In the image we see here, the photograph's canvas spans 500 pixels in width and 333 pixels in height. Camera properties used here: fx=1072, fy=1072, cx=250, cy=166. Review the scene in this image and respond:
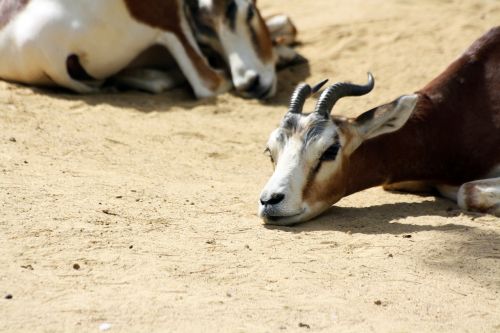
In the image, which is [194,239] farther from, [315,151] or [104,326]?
[104,326]

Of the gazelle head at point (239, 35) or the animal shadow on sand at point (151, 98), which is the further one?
the gazelle head at point (239, 35)

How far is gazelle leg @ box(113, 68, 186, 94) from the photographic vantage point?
380 inches

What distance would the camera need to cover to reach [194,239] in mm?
5754

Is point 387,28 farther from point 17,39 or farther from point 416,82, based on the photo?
point 17,39

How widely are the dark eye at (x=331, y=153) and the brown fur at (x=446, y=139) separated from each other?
25 cm

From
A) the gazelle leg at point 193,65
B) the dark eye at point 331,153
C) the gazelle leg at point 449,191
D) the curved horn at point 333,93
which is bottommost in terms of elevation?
the gazelle leg at point 193,65

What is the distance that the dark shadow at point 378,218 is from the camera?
6.13m

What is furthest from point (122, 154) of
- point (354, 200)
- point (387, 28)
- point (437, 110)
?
point (387, 28)

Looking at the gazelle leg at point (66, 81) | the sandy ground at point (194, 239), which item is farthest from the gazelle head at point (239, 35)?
the gazelle leg at point (66, 81)

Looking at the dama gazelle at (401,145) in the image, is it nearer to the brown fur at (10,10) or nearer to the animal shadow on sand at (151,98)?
the animal shadow on sand at (151,98)

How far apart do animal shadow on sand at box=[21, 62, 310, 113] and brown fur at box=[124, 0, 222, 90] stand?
0.24 metres

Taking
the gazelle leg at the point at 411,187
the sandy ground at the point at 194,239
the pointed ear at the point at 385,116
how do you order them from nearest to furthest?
the sandy ground at the point at 194,239
the pointed ear at the point at 385,116
the gazelle leg at the point at 411,187

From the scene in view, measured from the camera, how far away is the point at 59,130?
26.5 feet

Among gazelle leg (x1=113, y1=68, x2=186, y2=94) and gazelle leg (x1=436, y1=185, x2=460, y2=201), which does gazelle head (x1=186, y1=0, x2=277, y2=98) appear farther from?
gazelle leg (x1=436, y1=185, x2=460, y2=201)
